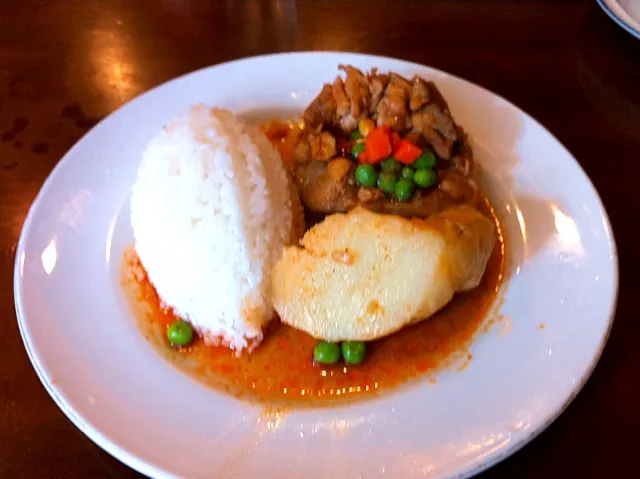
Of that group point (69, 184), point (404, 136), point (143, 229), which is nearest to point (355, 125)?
point (404, 136)

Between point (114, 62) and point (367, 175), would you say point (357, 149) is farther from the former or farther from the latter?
point (114, 62)

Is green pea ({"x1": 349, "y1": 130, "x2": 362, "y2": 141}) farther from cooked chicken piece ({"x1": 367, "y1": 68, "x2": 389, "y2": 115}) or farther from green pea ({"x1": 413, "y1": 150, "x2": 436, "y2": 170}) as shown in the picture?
green pea ({"x1": 413, "y1": 150, "x2": 436, "y2": 170})

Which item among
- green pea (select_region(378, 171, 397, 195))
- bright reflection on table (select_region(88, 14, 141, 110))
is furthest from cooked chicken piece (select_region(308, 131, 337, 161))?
bright reflection on table (select_region(88, 14, 141, 110))

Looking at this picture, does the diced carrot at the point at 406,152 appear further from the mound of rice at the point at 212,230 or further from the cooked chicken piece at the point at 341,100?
the mound of rice at the point at 212,230

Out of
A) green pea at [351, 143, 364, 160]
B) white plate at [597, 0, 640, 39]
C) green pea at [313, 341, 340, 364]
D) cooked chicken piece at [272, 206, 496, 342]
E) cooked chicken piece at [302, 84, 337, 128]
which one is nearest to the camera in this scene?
cooked chicken piece at [272, 206, 496, 342]

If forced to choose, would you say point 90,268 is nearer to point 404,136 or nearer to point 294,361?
point 294,361
